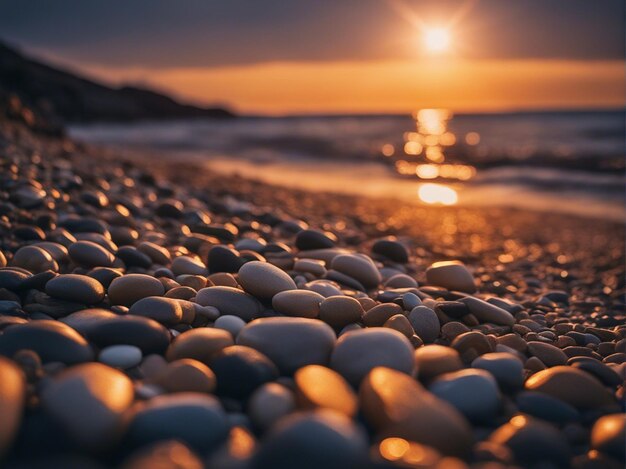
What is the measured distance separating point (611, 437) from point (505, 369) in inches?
13.1

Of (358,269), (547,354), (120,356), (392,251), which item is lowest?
(120,356)

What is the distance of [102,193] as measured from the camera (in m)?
3.51

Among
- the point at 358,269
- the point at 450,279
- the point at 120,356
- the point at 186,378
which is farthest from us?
the point at 450,279

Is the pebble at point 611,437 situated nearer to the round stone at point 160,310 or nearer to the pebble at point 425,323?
the pebble at point 425,323

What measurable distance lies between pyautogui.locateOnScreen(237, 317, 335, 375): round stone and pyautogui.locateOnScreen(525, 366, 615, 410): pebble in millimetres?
599

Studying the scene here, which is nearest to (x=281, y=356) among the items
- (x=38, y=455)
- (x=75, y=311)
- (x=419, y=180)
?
(x=38, y=455)

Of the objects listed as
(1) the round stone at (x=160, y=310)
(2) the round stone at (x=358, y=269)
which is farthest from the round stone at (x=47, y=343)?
(2) the round stone at (x=358, y=269)

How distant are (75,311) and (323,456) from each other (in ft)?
3.84

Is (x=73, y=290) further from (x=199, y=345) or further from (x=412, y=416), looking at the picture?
(x=412, y=416)

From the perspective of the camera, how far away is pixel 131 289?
190cm

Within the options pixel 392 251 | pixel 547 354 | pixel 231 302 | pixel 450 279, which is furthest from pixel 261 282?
pixel 392 251

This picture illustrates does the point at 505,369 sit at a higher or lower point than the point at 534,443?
higher

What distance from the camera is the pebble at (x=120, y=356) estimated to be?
1447mm

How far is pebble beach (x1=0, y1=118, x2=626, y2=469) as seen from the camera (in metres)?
1.07
